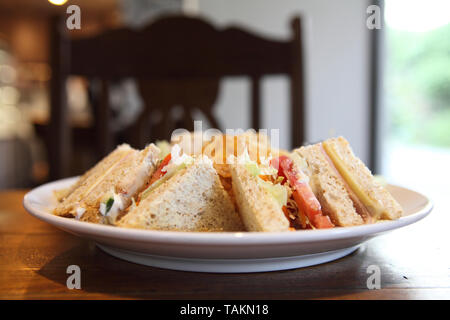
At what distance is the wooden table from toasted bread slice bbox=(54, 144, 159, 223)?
77mm

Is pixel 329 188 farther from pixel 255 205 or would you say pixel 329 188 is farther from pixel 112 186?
pixel 112 186

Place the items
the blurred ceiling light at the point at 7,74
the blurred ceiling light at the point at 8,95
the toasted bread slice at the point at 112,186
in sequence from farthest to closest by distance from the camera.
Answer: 1. the blurred ceiling light at the point at 7,74
2. the blurred ceiling light at the point at 8,95
3. the toasted bread slice at the point at 112,186

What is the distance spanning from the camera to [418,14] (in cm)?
420

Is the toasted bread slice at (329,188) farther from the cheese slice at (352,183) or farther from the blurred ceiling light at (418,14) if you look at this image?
the blurred ceiling light at (418,14)

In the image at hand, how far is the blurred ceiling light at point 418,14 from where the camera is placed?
4090 millimetres

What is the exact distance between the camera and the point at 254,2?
483cm

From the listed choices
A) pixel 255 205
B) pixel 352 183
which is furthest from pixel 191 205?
pixel 352 183

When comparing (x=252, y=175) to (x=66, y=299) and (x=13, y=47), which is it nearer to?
(x=66, y=299)

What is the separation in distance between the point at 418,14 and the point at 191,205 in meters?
4.08

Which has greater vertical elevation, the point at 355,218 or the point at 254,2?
the point at 254,2

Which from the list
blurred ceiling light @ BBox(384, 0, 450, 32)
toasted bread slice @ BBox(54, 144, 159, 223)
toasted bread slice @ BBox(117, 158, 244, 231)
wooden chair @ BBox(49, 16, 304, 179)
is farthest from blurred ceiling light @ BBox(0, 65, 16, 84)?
toasted bread slice @ BBox(117, 158, 244, 231)

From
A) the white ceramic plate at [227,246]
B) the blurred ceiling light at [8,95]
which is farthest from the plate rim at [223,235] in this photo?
the blurred ceiling light at [8,95]

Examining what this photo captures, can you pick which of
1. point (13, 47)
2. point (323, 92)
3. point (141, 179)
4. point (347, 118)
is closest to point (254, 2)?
point (323, 92)
